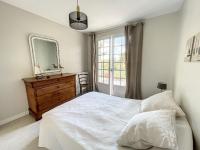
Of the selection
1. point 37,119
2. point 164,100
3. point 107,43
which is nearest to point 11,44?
point 37,119

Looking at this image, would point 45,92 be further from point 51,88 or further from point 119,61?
point 119,61

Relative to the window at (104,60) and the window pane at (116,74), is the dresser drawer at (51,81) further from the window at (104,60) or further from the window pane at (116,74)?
the window pane at (116,74)

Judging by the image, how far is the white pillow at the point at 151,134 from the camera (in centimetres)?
76

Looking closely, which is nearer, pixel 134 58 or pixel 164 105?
pixel 164 105

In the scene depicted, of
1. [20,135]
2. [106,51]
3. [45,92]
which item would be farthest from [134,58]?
[20,135]

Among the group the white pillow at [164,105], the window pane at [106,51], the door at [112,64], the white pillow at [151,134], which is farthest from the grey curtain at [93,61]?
the white pillow at [151,134]

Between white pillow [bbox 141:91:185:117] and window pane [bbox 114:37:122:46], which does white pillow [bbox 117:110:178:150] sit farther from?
window pane [bbox 114:37:122:46]

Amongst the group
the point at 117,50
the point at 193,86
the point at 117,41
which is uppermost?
the point at 117,41

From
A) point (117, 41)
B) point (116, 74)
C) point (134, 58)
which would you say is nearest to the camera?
point (134, 58)

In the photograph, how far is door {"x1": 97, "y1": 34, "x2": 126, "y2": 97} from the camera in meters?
3.43

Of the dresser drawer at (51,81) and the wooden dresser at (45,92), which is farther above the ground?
the dresser drawer at (51,81)

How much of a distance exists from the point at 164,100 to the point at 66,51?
3.14m

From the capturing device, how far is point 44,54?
9.39ft

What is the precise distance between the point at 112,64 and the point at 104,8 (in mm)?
1796
